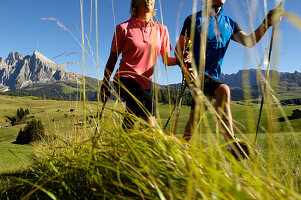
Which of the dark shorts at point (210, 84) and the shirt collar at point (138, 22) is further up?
the shirt collar at point (138, 22)

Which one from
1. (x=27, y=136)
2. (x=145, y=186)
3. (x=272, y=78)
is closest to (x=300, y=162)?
(x=272, y=78)

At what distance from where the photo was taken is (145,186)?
831mm

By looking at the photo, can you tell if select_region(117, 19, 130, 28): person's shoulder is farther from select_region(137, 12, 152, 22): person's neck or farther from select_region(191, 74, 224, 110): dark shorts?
select_region(191, 74, 224, 110): dark shorts

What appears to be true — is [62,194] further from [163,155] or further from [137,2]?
[137,2]

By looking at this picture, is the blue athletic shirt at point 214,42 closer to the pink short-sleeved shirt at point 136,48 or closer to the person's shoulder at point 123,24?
the pink short-sleeved shirt at point 136,48

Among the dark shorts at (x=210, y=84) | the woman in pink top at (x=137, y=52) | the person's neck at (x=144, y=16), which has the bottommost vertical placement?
the dark shorts at (x=210, y=84)

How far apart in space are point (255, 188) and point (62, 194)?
820 millimetres

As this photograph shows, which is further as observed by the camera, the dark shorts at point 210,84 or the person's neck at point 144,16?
the person's neck at point 144,16

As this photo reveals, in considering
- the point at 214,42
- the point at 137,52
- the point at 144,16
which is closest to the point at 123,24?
the point at 144,16

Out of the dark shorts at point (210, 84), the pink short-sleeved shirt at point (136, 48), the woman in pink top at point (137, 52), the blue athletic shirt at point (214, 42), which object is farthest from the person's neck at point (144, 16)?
the dark shorts at point (210, 84)

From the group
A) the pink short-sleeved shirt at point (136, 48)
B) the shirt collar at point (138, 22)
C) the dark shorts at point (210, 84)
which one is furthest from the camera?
the shirt collar at point (138, 22)

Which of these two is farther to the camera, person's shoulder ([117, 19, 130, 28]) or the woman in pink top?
person's shoulder ([117, 19, 130, 28])

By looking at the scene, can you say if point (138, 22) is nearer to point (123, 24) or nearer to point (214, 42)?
point (123, 24)

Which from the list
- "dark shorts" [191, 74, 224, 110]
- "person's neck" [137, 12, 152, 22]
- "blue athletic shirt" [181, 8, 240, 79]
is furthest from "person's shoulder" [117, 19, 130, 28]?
"dark shorts" [191, 74, 224, 110]
